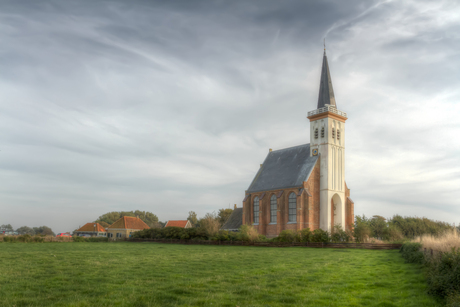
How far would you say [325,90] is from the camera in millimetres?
54938

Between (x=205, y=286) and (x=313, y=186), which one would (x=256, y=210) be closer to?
(x=313, y=186)

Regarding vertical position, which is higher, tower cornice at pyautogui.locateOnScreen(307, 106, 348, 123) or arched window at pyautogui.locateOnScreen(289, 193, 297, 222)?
tower cornice at pyautogui.locateOnScreen(307, 106, 348, 123)

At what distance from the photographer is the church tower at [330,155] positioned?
49.7 m

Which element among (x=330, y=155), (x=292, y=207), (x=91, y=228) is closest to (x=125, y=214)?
(x=91, y=228)

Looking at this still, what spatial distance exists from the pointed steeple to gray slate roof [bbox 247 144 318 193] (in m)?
7.51

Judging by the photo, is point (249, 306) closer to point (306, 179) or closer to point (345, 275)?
point (345, 275)

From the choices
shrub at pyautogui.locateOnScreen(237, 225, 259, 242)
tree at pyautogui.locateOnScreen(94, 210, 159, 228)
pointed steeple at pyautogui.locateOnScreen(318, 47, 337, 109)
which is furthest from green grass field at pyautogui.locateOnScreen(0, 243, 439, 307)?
tree at pyautogui.locateOnScreen(94, 210, 159, 228)

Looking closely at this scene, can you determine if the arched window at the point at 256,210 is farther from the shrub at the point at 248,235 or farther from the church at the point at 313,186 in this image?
the shrub at the point at 248,235

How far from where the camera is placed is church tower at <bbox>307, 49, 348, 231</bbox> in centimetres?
4972

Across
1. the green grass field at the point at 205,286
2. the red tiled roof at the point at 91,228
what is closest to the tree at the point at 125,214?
the red tiled roof at the point at 91,228

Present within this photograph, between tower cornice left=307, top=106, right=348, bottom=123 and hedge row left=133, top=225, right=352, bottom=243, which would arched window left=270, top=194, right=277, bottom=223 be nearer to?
hedge row left=133, top=225, right=352, bottom=243

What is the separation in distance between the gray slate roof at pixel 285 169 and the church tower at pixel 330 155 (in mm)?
1932

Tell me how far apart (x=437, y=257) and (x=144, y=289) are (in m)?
9.52

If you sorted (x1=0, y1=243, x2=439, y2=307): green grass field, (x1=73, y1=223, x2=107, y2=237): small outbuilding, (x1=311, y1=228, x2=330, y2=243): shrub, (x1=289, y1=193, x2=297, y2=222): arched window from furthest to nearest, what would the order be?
(x1=73, y1=223, x2=107, y2=237): small outbuilding, (x1=289, y1=193, x2=297, y2=222): arched window, (x1=311, y1=228, x2=330, y2=243): shrub, (x1=0, y1=243, x2=439, y2=307): green grass field
